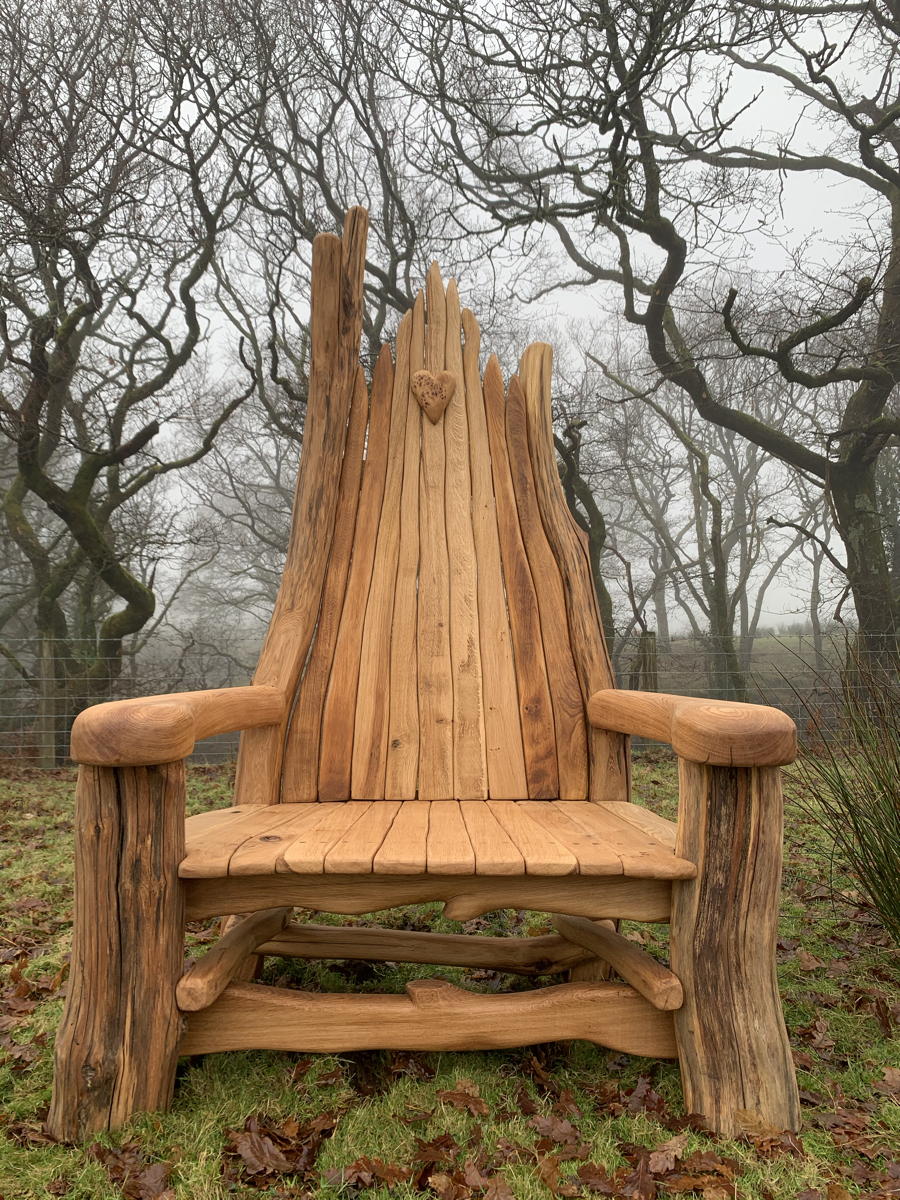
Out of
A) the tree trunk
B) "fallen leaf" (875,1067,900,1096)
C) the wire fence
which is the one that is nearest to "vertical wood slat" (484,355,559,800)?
"fallen leaf" (875,1067,900,1096)

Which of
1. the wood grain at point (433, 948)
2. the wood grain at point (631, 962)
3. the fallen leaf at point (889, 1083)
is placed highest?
the wood grain at point (631, 962)

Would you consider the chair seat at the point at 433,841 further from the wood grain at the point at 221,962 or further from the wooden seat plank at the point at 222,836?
the wood grain at the point at 221,962

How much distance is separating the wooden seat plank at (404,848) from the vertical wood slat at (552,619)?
1.41 feet

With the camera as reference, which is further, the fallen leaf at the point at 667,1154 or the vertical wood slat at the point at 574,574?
the vertical wood slat at the point at 574,574

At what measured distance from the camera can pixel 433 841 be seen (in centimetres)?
132

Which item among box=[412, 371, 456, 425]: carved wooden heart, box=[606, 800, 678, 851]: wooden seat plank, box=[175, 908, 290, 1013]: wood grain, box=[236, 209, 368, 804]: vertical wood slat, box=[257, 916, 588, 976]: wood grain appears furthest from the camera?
box=[412, 371, 456, 425]: carved wooden heart

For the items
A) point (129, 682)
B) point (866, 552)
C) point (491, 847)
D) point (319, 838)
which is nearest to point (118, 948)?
point (319, 838)

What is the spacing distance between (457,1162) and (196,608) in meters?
9.65

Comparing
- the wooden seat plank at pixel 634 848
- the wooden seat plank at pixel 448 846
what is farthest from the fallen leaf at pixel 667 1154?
the wooden seat plank at pixel 448 846

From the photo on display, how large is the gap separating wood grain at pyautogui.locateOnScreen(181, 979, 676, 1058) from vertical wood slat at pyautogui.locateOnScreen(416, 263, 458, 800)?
547 mm

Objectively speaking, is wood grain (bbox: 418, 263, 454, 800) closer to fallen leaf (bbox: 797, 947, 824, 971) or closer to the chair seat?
the chair seat

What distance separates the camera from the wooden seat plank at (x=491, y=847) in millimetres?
1196

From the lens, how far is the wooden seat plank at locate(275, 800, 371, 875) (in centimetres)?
118

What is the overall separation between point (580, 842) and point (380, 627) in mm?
872
